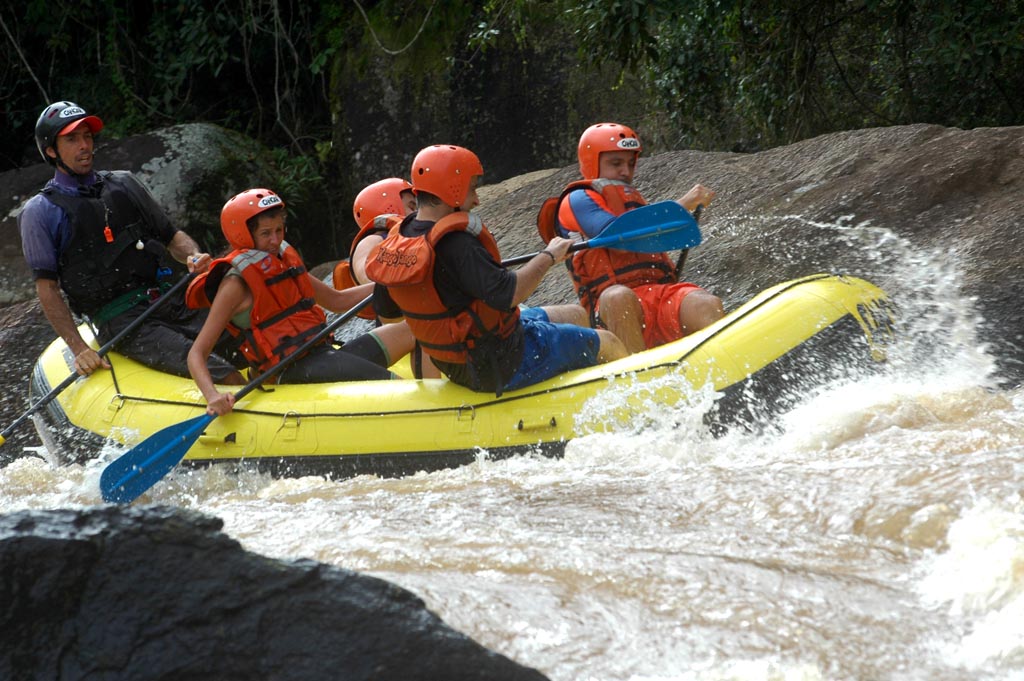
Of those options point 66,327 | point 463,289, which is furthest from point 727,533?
point 66,327

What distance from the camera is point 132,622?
2.13 m

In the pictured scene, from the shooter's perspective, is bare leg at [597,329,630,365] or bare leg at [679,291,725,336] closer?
bare leg at [597,329,630,365]

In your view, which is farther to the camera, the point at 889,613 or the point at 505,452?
the point at 505,452

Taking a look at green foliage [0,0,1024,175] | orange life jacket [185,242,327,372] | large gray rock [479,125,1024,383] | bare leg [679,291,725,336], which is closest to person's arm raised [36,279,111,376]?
orange life jacket [185,242,327,372]

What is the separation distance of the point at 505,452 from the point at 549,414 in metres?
0.21

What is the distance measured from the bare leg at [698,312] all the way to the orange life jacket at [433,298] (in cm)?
79

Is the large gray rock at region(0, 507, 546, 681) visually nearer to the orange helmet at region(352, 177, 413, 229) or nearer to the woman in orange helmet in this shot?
the woman in orange helmet

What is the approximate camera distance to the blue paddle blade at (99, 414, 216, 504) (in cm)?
441

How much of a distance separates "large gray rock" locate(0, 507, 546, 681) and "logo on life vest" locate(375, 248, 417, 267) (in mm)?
1950

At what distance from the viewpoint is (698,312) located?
4.72 m

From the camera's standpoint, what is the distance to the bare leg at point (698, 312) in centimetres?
471

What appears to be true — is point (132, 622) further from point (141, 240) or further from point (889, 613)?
point (141, 240)

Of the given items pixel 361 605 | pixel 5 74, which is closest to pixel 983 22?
pixel 361 605

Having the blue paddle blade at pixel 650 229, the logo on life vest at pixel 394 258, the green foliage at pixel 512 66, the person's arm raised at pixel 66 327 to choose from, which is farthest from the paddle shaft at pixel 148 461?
the green foliage at pixel 512 66
